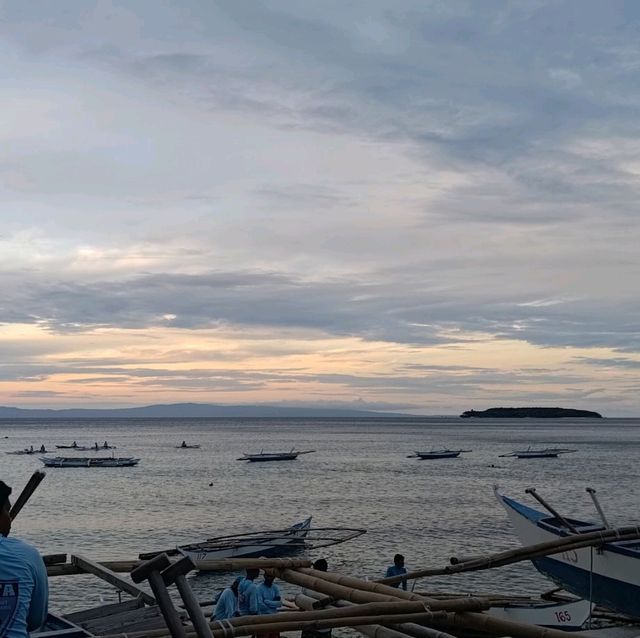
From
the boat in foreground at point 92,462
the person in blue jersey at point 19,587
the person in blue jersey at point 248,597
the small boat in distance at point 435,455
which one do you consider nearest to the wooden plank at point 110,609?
the person in blue jersey at point 248,597

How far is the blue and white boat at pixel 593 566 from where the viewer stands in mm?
18203

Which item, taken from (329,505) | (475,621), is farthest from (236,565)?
(329,505)

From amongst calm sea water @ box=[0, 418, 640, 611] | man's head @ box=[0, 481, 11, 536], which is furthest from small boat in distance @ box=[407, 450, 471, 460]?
man's head @ box=[0, 481, 11, 536]

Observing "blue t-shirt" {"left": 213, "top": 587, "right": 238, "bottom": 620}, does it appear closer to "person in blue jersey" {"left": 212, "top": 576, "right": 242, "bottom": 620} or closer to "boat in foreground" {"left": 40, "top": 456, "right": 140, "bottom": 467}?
"person in blue jersey" {"left": 212, "top": 576, "right": 242, "bottom": 620}

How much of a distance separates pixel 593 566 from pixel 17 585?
17196 millimetres

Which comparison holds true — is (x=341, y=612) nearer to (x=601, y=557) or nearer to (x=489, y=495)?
(x=601, y=557)

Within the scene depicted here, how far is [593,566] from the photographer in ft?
63.7

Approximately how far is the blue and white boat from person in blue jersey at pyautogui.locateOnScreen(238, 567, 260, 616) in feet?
22.9

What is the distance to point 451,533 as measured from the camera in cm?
4619

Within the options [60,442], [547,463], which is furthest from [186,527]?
[60,442]

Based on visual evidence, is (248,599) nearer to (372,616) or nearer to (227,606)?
(227,606)

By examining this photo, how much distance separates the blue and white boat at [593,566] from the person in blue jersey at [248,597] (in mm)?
6978

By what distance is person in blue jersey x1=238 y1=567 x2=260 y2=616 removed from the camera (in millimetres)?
13078

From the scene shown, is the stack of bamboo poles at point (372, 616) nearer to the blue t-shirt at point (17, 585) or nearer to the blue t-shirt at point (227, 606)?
the blue t-shirt at point (227, 606)
